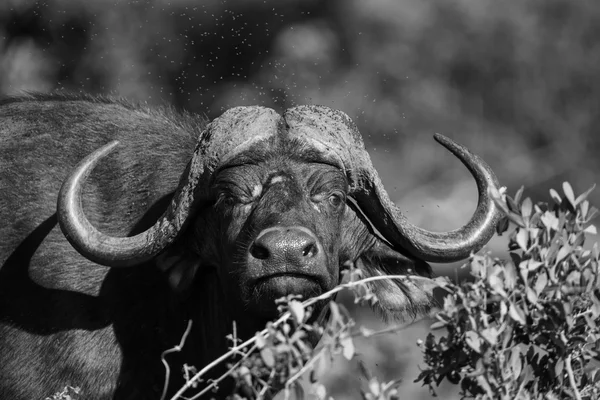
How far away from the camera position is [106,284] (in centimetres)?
647

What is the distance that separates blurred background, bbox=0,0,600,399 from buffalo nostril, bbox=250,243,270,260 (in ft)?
23.3

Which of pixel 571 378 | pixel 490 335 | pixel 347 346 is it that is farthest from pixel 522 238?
pixel 347 346

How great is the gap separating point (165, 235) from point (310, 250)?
986 millimetres

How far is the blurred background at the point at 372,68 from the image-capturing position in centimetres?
1285

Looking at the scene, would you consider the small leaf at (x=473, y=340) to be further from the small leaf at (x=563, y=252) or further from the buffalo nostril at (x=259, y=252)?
the buffalo nostril at (x=259, y=252)

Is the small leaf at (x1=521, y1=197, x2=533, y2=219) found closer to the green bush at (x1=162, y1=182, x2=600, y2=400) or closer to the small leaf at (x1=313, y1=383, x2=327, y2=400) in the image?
the green bush at (x1=162, y1=182, x2=600, y2=400)

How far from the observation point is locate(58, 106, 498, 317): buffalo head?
575cm

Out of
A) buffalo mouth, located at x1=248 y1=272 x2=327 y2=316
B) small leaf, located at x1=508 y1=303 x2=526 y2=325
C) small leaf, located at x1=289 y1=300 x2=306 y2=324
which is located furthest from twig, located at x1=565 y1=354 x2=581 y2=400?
buffalo mouth, located at x1=248 y1=272 x2=327 y2=316

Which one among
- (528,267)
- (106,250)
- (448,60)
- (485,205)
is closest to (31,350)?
(106,250)

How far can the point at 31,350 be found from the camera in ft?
20.9

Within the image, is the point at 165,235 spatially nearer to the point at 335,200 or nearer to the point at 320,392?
the point at 335,200

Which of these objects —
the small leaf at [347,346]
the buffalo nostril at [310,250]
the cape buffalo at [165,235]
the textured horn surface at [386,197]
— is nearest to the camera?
the small leaf at [347,346]

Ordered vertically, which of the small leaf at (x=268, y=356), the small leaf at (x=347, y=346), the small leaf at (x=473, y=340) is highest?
the small leaf at (x=473, y=340)

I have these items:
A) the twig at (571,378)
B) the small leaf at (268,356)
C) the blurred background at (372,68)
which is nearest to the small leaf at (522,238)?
the twig at (571,378)
